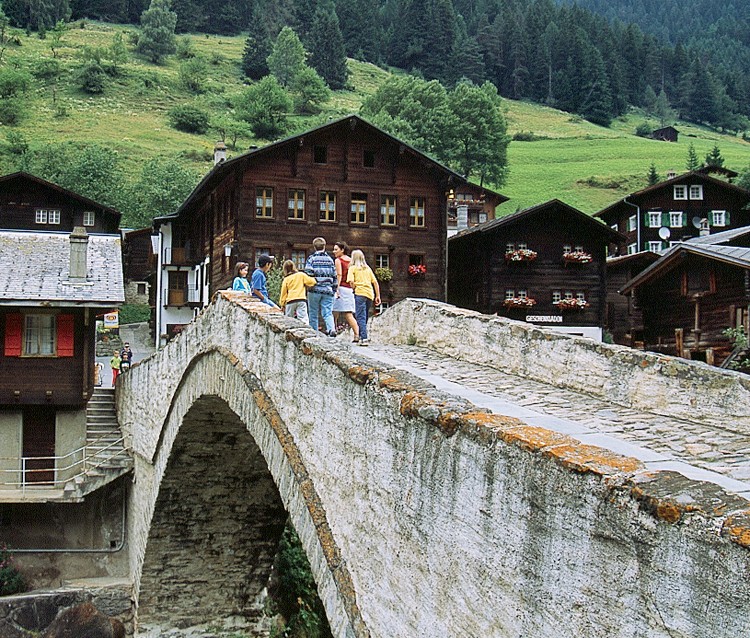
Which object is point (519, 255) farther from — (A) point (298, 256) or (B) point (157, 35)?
(B) point (157, 35)

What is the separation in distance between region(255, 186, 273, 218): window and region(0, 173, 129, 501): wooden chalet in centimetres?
872

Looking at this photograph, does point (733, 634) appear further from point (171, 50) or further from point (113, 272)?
point (171, 50)

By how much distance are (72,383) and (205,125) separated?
224 ft

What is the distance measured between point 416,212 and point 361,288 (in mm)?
20215

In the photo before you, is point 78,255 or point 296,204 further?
point 296,204

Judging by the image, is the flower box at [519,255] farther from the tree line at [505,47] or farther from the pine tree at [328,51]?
the tree line at [505,47]

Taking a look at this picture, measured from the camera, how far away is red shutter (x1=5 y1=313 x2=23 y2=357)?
21812mm

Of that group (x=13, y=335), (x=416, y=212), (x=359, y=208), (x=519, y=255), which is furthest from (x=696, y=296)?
(x=13, y=335)

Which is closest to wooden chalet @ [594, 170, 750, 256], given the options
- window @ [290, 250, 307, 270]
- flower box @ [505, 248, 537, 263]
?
flower box @ [505, 248, 537, 263]

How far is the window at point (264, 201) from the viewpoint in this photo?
31453 mm

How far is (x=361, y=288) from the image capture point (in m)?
13.5

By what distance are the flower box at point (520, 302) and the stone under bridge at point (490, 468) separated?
20.4m

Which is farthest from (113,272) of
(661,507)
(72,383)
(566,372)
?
(661,507)

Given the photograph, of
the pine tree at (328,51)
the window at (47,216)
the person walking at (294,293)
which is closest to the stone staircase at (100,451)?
the person walking at (294,293)
